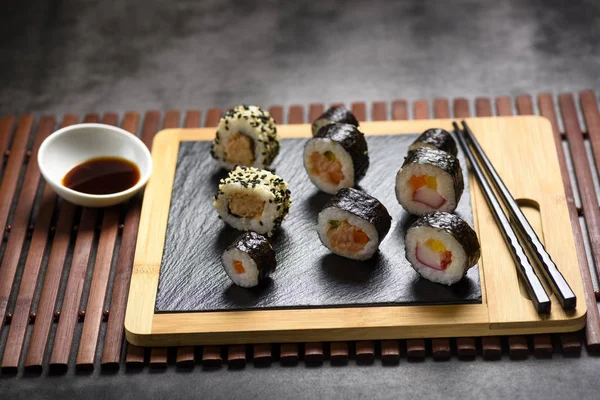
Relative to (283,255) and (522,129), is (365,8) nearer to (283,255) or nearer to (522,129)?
(522,129)

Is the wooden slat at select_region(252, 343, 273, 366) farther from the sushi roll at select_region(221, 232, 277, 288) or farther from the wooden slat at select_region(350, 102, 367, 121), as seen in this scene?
the wooden slat at select_region(350, 102, 367, 121)

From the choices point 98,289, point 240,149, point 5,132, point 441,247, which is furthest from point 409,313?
point 5,132

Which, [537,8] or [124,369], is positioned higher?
[537,8]

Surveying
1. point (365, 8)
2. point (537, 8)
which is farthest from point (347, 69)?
point (537, 8)

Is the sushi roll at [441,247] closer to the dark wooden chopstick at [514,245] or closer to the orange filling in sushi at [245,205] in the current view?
the dark wooden chopstick at [514,245]

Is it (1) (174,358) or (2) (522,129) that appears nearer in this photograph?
(1) (174,358)

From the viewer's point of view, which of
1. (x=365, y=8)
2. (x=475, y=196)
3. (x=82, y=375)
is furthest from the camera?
(x=365, y=8)

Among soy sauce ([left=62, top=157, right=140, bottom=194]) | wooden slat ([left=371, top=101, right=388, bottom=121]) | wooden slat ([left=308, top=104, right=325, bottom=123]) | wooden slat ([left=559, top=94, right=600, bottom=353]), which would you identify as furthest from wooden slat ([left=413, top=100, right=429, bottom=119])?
soy sauce ([left=62, top=157, right=140, bottom=194])
